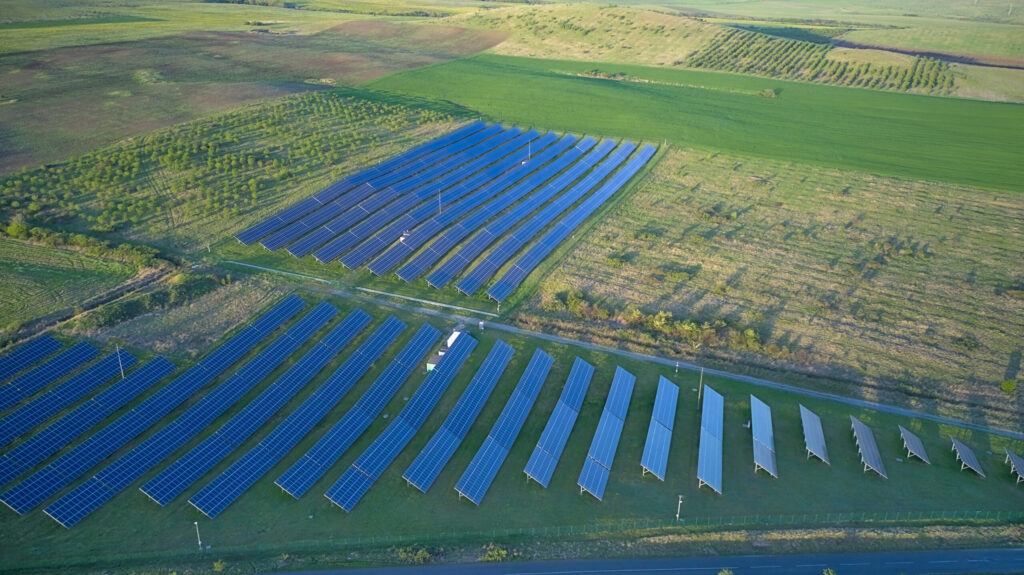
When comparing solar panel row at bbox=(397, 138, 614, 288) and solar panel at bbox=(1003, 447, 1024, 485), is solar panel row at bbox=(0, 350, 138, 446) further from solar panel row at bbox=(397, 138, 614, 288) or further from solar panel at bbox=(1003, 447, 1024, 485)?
solar panel at bbox=(1003, 447, 1024, 485)

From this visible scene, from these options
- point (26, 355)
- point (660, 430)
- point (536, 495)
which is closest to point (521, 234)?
point (660, 430)

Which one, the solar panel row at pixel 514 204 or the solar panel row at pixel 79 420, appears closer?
the solar panel row at pixel 79 420

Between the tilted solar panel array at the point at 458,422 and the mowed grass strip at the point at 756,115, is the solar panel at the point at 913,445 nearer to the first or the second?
Answer: the tilted solar panel array at the point at 458,422

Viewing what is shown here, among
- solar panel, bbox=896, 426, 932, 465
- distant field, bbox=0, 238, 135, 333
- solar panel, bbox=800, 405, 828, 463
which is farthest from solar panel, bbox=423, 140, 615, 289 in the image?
solar panel, bbox=896, 426, 932, 465

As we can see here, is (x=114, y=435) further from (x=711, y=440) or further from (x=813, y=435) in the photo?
(x=813, y=435)

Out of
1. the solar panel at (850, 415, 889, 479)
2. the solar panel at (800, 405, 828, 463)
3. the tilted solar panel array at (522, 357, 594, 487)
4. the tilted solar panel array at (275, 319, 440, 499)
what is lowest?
the tilted solar panel array at (275, 319, 440, 499)

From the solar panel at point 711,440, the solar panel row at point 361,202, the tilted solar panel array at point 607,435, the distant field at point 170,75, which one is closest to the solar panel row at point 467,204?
the solar panel row at point 361,202
